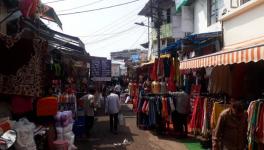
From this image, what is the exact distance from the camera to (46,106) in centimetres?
829

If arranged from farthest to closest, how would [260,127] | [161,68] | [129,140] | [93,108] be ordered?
[161,68], [93,108], [129,140], [260,127]

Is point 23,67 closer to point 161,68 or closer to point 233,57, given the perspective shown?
point 233,57

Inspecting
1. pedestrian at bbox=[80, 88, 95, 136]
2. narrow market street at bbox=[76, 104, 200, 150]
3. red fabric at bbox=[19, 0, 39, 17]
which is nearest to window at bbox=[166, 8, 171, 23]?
narrow market street at bbox=[76, 104, 200, 150]

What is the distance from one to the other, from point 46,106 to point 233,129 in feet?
13.5

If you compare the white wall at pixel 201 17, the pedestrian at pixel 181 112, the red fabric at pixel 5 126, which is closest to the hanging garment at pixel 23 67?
the red fabric at pixel 5 126

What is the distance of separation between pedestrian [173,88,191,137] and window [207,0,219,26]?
6.61 meters

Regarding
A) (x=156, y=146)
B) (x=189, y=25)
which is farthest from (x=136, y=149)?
(x=189, y=25)

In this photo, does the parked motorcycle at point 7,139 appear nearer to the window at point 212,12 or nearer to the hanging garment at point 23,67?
the hanging garment at point 23,67

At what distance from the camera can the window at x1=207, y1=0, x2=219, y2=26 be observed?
18.1m

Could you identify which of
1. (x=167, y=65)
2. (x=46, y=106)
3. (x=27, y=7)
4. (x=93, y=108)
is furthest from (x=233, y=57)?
(x=93, y=108)

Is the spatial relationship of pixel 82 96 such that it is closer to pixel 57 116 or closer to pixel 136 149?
pixel 136 149

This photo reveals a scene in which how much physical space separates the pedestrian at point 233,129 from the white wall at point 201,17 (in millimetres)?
11925

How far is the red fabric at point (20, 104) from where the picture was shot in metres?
7.66

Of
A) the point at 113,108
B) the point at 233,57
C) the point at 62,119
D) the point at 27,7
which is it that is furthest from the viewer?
the point at 113,108
